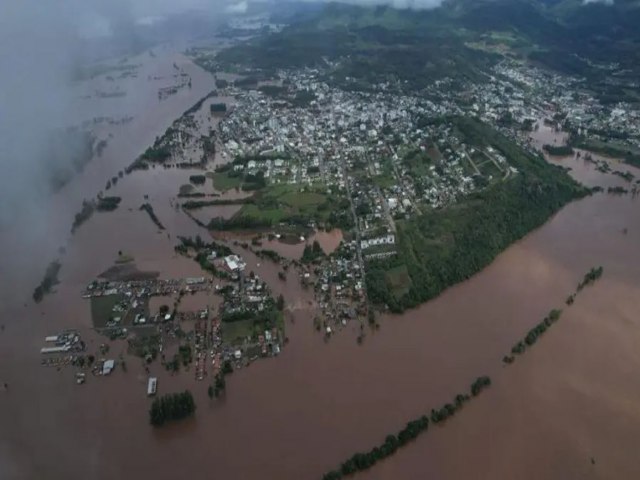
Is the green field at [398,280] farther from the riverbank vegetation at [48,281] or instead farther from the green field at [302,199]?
the riverbank vegetation at [48,281]

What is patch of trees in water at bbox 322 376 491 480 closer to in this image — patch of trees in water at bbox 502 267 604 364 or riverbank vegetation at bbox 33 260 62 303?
patch of trees in water at bbox 502 267 604 364

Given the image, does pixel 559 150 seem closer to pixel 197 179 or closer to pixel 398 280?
pixel 398 280

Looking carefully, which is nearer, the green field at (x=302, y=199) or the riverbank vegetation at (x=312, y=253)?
the riverbank vegetation at (x=312, y=253)

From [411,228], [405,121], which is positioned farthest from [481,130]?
[411,228]

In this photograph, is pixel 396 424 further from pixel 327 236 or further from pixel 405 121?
pixel 405 121

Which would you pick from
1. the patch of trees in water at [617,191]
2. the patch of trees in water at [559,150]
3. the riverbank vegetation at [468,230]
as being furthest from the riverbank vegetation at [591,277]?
the patch of trees in water at [559,150]

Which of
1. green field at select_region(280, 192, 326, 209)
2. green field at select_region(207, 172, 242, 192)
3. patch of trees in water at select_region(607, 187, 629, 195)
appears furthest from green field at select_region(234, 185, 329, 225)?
patch of trees in water at select_region(607, 187, 629, 195)

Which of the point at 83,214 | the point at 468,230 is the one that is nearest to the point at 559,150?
the point at 468,230
